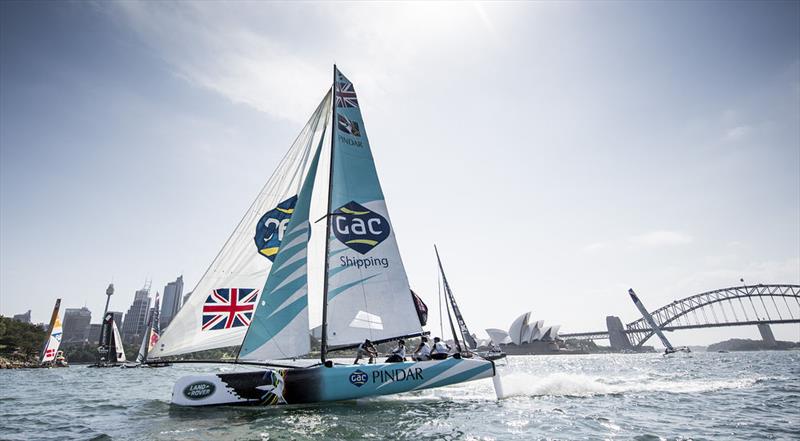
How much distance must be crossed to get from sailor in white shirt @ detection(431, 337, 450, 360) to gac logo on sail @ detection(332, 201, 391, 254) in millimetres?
4142

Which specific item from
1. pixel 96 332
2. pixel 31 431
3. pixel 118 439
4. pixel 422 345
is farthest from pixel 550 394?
pixel 96 332

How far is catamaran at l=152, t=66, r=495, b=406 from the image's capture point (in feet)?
34.7

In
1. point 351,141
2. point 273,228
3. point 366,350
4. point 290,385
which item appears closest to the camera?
point 290,385

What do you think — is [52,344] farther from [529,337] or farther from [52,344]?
[529,337]

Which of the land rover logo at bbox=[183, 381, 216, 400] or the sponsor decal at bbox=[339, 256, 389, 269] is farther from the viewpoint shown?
the sponsor decal at bbox=[339, 256, 389, 269]

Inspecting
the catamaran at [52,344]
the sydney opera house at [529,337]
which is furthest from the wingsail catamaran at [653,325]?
the catamaran at [52,344]

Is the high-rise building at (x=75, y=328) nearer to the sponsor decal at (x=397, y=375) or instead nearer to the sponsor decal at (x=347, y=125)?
the sponsor decal at (x=347, y=125)

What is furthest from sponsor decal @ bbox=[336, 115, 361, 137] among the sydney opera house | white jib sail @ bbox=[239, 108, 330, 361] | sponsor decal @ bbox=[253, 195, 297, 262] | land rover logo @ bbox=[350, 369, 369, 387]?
the sydney opera house

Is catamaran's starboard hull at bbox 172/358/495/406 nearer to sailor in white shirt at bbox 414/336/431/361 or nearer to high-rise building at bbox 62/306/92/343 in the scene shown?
sailor in white shirt at bbox 414/336/431/361

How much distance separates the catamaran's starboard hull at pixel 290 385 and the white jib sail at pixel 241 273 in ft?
3.61

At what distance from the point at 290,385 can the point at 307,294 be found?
2.76 meters

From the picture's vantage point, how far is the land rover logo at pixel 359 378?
421 inches

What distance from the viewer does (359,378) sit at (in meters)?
10.8

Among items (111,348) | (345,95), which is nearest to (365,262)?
(345,95)
